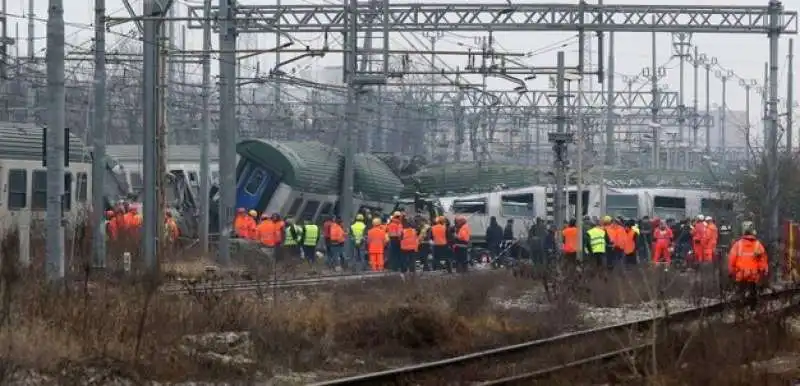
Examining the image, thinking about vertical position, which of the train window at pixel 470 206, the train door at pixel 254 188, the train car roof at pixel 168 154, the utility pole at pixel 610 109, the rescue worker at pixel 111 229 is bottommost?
the rescue worker at pixel 111 229

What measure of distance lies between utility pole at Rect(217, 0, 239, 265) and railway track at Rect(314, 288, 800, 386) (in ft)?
47.0

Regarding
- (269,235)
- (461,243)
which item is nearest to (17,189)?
(269,235)

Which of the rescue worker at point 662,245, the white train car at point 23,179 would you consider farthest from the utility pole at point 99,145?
the rescue worker at point 662,245

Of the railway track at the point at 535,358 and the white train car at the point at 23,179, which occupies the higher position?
the white train car at the point at 23,179

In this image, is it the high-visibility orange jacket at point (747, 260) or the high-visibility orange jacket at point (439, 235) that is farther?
the high-visibility orange jacket at point (439, 235)

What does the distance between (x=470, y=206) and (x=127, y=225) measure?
54.6ft

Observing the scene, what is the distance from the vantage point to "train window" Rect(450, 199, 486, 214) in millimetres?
48000

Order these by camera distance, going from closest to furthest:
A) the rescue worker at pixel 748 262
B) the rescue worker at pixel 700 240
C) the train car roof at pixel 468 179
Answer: the rescue worker at pixel 748 262, the rescue worker at pixel 700 240, the train car roof at pixel 468 179

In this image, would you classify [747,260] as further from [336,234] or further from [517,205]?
[517,205]

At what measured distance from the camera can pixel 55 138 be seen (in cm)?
2062

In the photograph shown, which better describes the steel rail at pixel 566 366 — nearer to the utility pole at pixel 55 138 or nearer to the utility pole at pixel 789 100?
the utility pole at pixel 55 138

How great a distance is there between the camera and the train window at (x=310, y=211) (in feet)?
150

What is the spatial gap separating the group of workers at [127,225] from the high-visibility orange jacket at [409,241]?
5.42m

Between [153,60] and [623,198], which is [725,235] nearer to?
[623,198]
